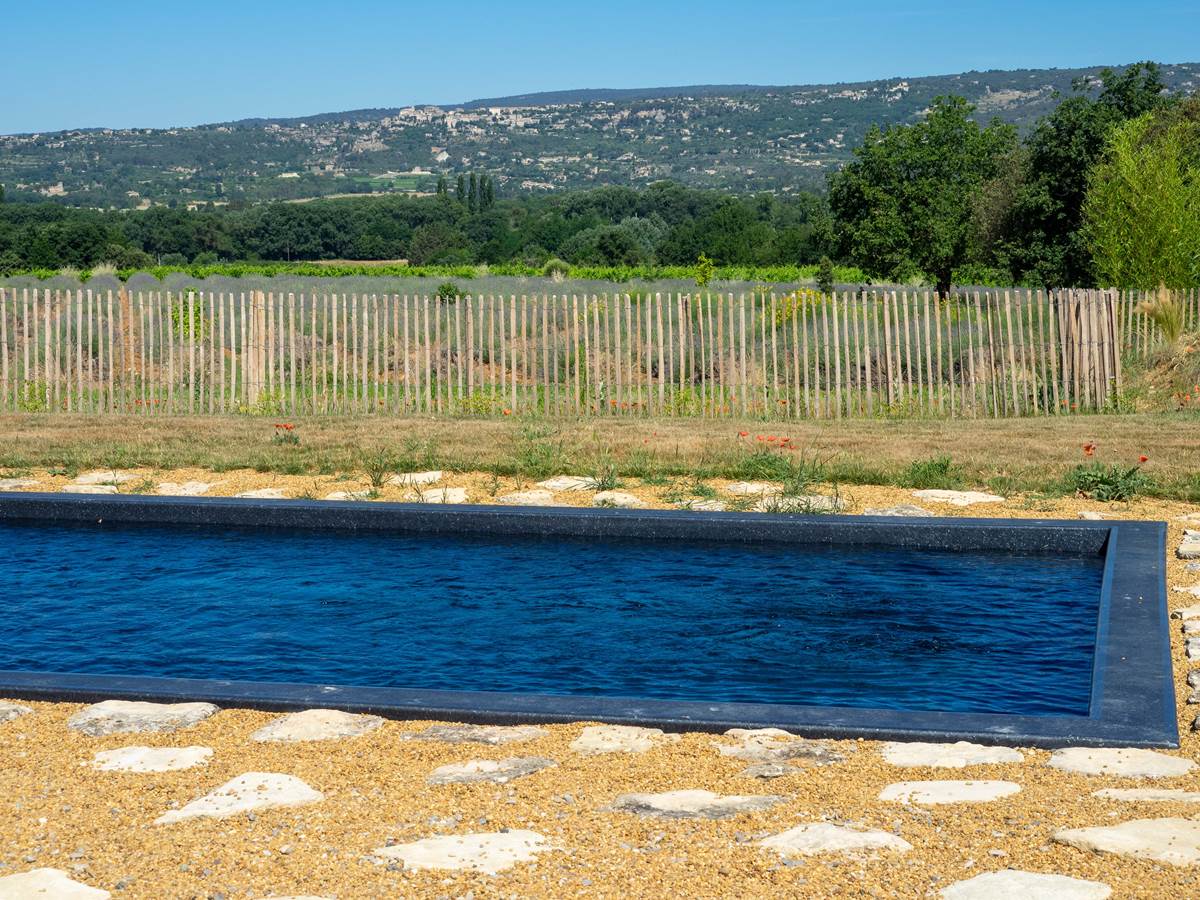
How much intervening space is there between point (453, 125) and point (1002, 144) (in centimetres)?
11999

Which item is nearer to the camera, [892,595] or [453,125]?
[892,595]

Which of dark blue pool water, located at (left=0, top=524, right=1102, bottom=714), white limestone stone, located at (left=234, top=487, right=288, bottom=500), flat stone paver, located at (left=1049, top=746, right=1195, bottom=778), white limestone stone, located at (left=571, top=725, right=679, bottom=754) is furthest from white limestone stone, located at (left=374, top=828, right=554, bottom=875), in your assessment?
white limestone stone, located at (left=234, top=487, right=288, bottom=500)

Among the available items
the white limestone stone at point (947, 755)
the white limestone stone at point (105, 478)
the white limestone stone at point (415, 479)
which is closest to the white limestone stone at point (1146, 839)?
the white limestone stone at point (947, 755)

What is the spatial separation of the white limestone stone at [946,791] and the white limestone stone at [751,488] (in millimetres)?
5474

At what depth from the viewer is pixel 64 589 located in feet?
24.2

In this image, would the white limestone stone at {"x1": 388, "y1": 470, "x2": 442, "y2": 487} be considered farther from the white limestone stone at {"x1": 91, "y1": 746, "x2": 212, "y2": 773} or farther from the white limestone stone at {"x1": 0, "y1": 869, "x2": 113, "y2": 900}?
the white limestone stone at {"x1": 0, "y1": 869, "x2": 113, "y2": 900}

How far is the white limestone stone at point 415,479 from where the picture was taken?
10055 mm

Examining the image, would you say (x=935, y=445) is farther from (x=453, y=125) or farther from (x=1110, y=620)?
(x=453, y=125)

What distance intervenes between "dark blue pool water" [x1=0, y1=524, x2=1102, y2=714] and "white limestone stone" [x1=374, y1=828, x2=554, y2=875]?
1925 mm

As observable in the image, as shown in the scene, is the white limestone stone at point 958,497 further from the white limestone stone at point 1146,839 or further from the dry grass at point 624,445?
the white limestone stone at point 1146,839

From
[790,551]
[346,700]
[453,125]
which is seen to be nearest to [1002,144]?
[790,551]

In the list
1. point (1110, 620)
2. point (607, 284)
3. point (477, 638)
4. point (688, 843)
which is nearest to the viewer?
point (688, 843)

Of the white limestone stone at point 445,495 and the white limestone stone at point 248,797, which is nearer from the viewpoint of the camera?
the white limestone stone at point 248,797

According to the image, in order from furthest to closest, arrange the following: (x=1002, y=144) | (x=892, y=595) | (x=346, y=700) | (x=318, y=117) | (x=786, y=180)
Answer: (x=318, y=117) < (x=786, y=180) < (x=1002, y=144) < (x=892, y=595) < (x=346, y=700)
